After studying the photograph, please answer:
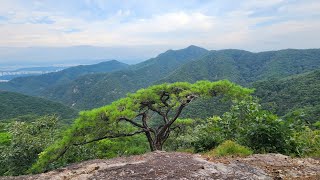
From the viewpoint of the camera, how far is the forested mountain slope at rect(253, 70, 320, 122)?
57.6 metres

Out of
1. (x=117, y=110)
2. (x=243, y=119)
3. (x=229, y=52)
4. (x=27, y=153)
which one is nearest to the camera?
(x=243, y=119)

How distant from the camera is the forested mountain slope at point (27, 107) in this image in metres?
86.2

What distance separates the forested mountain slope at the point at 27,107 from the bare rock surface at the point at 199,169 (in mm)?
83352

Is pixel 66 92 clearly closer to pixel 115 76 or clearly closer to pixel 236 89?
pixel 115 76

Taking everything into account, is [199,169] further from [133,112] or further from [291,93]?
[291,93]

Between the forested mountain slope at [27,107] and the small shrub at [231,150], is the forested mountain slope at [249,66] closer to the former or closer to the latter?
the forested mountain slope at [27,107]

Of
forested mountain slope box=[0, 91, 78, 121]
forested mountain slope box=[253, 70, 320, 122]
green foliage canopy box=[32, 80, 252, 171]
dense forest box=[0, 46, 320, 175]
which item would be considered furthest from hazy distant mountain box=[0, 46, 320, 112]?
green foliage canopy box=[32, 80, 252, 171]

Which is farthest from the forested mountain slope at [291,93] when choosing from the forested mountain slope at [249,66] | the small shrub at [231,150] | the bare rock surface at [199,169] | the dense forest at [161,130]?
the forested mountain slope at [249,66]

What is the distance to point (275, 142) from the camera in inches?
297

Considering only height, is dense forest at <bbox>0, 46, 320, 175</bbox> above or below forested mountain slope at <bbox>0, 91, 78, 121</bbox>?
above

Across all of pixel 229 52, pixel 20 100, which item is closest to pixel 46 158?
pixel 20 100

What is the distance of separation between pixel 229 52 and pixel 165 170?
19790cm

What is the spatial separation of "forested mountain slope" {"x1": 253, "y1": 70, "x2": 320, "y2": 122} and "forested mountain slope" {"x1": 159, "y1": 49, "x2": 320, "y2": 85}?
53921mm

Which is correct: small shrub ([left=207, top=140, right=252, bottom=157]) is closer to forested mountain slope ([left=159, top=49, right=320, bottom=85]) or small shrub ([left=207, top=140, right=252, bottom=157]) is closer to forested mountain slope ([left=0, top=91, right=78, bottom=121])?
forested mountain slope ([left=0, top=91, right=78, bottom=121])
